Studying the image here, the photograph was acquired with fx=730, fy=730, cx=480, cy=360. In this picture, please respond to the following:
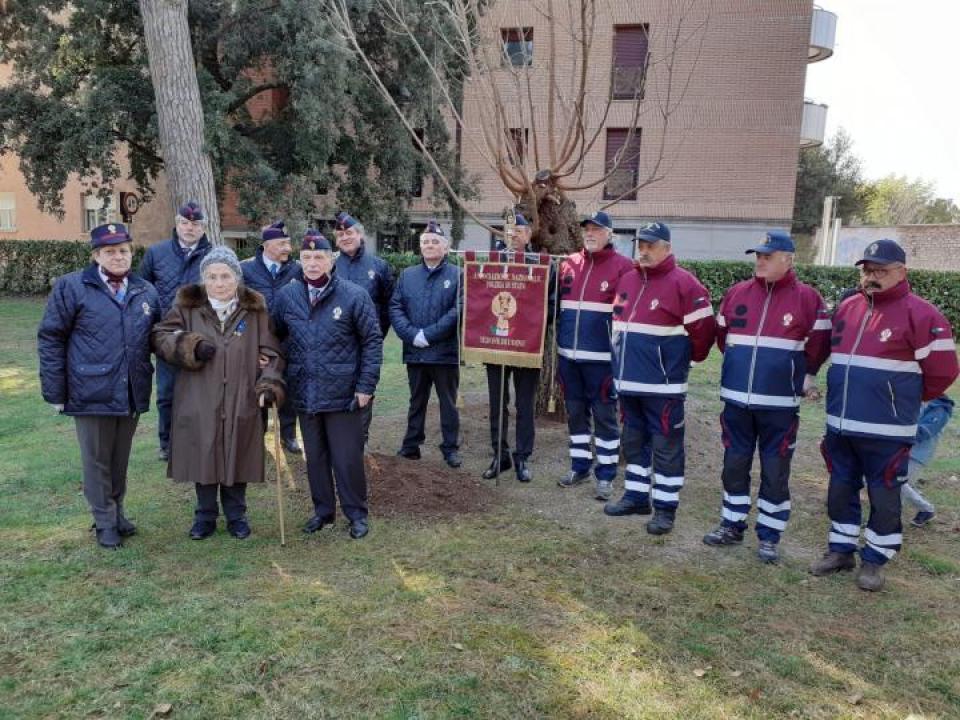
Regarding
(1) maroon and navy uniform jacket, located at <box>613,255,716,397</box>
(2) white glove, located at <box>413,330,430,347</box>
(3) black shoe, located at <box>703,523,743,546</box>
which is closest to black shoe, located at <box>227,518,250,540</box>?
(2) white glove, located at <box>413,330,430,347</box>

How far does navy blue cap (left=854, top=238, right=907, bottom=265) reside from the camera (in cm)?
392

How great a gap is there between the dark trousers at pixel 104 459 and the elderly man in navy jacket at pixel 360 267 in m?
1.83

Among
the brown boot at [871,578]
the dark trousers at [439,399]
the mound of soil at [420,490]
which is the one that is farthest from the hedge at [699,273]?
the brown boot at [871,578]

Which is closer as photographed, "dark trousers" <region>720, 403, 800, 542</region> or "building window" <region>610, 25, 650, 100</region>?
"dark trousers" <region>720, 403, 800, 542</region>

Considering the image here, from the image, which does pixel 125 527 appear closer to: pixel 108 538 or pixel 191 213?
pixel 108 538

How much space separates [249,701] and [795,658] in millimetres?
2468

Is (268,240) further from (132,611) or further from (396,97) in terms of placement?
(396,97)

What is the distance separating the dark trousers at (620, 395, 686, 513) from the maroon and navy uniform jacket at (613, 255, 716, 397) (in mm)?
125

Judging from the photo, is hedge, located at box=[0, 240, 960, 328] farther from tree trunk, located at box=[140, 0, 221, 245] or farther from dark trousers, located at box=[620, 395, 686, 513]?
dark trousers, located at box=[620, 395, 686, 513]

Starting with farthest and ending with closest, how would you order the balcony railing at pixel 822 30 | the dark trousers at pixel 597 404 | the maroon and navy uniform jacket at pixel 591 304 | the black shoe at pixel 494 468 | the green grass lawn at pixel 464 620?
the balcony railing at pixel 822 30, the black shoe at pixel 494 468, the dark trousers at pixel 597 404, the maroon and navy uniform jacket at pixel 591 304, the green grass lawn at pixel 464 620

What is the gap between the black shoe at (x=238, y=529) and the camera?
470cm

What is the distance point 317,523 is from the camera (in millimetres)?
4855

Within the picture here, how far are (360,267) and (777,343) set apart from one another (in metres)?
3.30

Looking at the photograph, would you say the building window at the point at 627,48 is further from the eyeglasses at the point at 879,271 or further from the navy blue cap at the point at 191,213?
the eyeglasses at the point at 879,271
